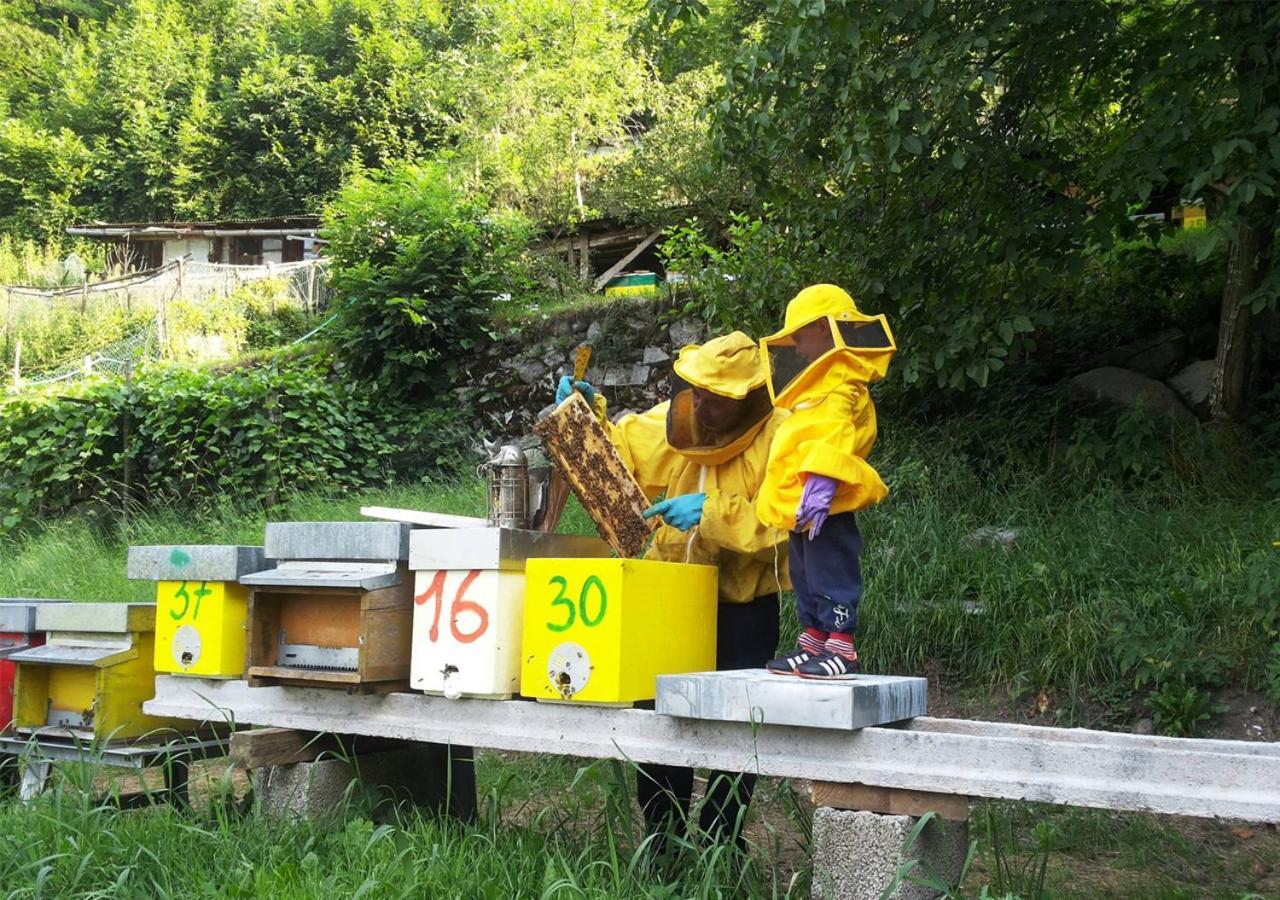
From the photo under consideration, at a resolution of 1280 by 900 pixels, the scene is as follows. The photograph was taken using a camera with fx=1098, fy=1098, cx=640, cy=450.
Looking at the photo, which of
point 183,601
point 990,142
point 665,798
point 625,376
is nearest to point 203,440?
point 625,376

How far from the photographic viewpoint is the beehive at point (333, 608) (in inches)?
117

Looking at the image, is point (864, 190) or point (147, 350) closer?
point (864, 190)

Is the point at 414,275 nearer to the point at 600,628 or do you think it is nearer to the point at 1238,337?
the point at 1238,337

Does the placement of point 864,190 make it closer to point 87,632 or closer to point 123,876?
point 87,632

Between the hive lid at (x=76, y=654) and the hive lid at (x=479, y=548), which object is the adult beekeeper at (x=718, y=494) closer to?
the hive lid at (x=479, y=548)

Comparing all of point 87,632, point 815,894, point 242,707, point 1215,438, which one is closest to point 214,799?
point 242,707

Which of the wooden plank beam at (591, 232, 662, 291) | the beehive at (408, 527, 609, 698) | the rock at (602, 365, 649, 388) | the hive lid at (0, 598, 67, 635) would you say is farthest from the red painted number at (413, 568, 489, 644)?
the wooden plank beam at (591, 232, 662, 291)

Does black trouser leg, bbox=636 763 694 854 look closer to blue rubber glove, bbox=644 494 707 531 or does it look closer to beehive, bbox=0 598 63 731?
blue rubber glove, bbox=644 494 707 531

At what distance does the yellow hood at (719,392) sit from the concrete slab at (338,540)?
83 centimetres

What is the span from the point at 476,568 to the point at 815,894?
3.73 feet

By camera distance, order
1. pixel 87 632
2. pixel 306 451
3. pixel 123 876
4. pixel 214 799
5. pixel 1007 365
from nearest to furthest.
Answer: pixel 123 876 < pixel 214 799 < pixel 87 632 < pixel 1007 365 < pixel 306 451

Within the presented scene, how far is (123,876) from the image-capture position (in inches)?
107

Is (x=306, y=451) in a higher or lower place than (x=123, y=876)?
higher

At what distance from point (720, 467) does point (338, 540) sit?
1122 mm
